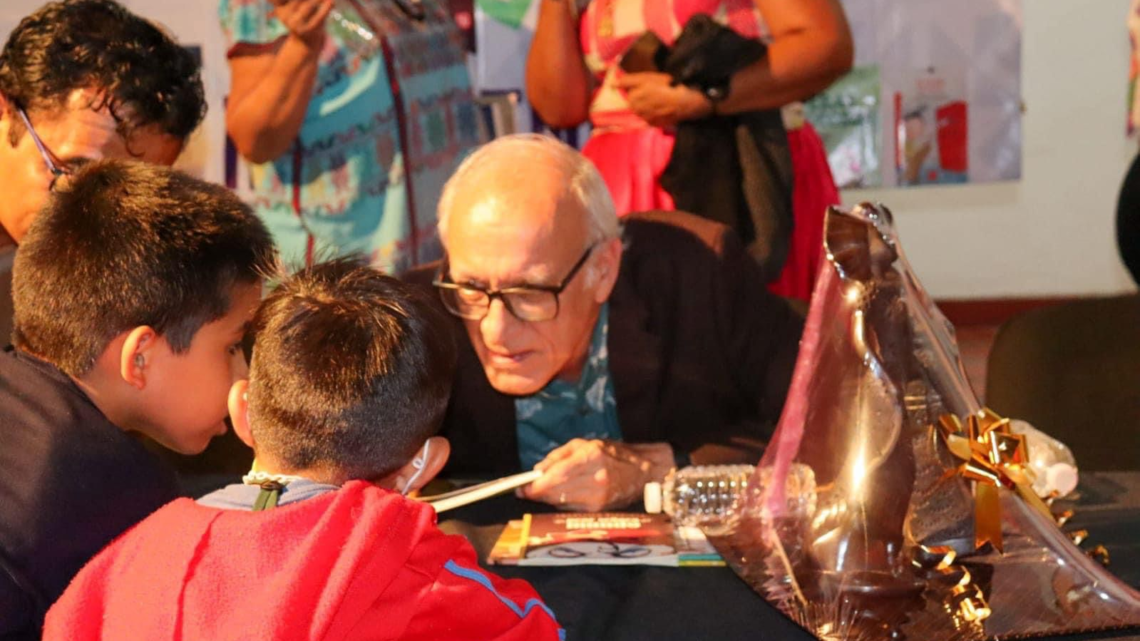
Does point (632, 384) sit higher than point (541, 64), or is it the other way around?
point (541, 64)

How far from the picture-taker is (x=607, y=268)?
214cm

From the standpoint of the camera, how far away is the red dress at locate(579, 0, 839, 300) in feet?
8.82

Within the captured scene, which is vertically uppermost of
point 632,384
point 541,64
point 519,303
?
point 541,64

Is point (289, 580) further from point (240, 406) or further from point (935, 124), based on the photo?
point (935, 124)

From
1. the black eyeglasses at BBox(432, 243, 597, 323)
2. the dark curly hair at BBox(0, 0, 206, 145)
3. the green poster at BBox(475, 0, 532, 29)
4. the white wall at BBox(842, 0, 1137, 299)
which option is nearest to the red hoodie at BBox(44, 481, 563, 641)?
the black eyeglasses at BBox(432, 243, 597, 323)

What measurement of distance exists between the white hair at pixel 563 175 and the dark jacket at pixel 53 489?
0.90 metres

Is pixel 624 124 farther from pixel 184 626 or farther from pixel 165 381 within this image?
pixel 184 626

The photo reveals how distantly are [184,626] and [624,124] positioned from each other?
189 cm

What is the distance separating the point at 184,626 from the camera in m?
1.04

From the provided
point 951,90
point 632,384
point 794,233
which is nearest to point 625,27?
point 794,233

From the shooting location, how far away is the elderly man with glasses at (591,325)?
201 cm

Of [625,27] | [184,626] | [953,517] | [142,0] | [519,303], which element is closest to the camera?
[184,626]

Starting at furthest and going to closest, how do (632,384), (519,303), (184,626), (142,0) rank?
(142,0) → (632,384) → (519,303) → (184,626)

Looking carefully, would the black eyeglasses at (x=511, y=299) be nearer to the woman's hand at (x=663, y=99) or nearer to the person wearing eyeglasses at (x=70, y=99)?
the person wearing eyeglasses at (x=70, y=99)
